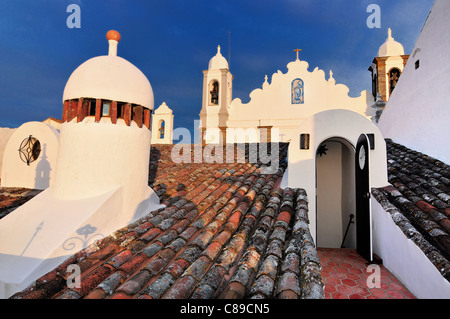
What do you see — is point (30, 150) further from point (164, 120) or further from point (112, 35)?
point (164, 120)

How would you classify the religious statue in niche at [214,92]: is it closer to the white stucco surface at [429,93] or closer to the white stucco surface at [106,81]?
the white stucco surface at [429,93]

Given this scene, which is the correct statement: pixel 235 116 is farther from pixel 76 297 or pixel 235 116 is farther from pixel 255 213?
pixel 76 297

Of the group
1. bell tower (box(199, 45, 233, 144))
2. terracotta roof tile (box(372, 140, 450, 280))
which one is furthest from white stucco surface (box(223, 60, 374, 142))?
terracotta roof tile (box(372, 140, 450, 280))

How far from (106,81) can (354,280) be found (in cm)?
627

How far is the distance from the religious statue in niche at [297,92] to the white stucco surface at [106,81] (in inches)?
637

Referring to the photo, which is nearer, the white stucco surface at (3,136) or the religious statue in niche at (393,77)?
the white stucco surface at (3,136)

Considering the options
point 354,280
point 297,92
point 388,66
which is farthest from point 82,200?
point 388,66

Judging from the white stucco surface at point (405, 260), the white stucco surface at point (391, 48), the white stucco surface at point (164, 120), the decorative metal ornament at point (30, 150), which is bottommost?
the white stucco surface at point (405, 260)

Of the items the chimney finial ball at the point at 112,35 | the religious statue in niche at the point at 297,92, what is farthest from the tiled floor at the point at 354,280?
the religious statue in niche at the point at 297,92

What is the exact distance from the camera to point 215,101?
66.3 feet

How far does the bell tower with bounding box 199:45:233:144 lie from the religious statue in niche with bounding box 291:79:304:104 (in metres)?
5.24

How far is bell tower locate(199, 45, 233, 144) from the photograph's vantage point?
19.5 meters

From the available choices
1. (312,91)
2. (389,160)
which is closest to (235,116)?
(312,91)

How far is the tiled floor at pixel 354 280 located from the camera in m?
4.48
